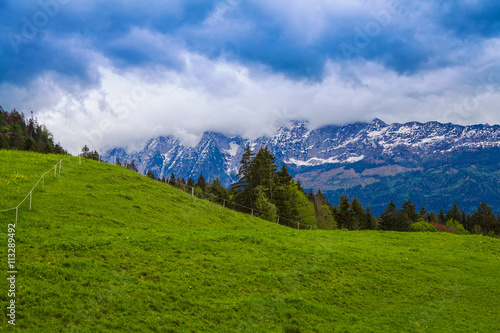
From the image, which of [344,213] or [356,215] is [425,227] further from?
[356,215]

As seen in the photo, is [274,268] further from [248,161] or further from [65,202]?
[248,161]

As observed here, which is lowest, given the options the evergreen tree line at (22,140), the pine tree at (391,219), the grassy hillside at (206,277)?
the pine tree at (391,219)

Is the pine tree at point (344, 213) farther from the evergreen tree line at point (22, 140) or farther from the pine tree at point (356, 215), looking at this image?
the evergreen tree line at point (22, 140)

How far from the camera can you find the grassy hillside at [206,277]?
45.3 feet

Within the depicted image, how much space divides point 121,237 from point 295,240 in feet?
51.7

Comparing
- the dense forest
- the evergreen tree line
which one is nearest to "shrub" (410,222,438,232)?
the dense forest

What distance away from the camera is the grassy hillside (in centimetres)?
1382

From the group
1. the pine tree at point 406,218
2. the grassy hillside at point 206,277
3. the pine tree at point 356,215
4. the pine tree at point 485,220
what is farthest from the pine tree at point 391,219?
the grassy hillside at point 206,277

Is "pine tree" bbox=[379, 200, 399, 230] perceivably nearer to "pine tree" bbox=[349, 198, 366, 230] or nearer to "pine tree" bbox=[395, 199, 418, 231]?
"pine tree" bbox=[395, 199, 418, 231]

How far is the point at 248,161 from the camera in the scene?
6862 cm

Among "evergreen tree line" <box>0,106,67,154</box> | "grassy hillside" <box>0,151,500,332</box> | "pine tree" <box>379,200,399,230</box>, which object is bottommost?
"pine tree" <box>379,200,399,230</box>

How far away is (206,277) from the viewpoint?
1825 centimetres

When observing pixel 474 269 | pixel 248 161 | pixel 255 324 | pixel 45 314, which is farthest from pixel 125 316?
pixel 248 161

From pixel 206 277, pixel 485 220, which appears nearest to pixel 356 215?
pixel 485 220
